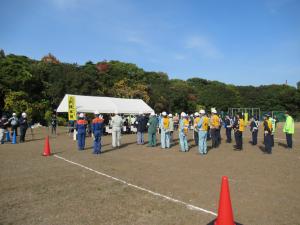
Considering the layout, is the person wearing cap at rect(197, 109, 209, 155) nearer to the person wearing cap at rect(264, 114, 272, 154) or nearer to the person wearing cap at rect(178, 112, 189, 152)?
the person wearing cap at rect(178, 112, 189, 152)

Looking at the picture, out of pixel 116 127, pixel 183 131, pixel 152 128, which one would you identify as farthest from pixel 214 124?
pixel 116 127

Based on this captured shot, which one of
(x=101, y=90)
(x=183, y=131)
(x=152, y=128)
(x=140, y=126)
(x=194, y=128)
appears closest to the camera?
(x=183, y=131)

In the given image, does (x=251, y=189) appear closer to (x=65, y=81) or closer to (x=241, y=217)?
(x=241, y=217)

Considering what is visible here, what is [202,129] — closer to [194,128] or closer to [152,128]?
[194,128]

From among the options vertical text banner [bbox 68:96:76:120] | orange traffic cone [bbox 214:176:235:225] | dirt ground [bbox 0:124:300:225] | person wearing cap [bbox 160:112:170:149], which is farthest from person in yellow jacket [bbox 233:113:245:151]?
vertical text banner [bbox 68:96:76:120]

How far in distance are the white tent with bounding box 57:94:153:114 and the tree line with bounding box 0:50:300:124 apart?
58.9 ft

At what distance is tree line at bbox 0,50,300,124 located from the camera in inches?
1652

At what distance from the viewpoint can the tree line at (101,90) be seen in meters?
42.0

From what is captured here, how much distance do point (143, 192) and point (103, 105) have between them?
19.8m

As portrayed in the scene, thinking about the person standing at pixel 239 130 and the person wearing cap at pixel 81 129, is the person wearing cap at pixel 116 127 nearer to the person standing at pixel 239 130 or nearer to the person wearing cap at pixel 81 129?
the person wearing cap at pixel 81 129

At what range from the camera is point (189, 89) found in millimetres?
78625

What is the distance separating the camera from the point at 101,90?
5272cm

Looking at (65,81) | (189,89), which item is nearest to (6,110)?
(65,81)

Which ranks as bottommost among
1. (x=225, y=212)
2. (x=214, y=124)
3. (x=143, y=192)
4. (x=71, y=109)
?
(x=143, y=192)
